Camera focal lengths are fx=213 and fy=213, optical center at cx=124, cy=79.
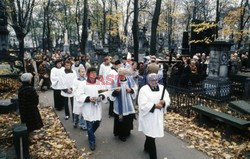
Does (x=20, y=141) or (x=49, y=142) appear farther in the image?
(x=49, y=142)

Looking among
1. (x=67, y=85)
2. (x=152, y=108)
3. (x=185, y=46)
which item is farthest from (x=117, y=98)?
(x=185, y=46)

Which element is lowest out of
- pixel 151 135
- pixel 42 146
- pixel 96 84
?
pixel 42 146

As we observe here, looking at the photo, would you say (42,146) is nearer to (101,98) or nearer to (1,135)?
(1,135)

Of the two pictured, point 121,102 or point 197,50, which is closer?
point 121,102

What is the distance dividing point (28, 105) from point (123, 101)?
2544 mm

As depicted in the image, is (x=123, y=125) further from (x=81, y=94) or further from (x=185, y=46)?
(x=185, y=46)

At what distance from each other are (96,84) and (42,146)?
7.44 feet

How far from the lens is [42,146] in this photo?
580 centimetres

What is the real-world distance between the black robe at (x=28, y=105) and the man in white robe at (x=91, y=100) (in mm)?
1296

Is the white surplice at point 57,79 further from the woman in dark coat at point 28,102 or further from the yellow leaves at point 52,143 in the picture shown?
the woman in dark coat at point 28,102

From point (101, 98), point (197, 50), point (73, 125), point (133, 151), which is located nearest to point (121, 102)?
point (101, 98)

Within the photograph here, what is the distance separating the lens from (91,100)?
17.5 feet

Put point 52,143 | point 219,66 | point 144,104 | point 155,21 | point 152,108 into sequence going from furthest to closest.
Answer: point 155,21, point 219,66, point 52,143, point 144,104, point 152,108

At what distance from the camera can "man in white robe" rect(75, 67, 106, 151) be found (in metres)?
5.38
